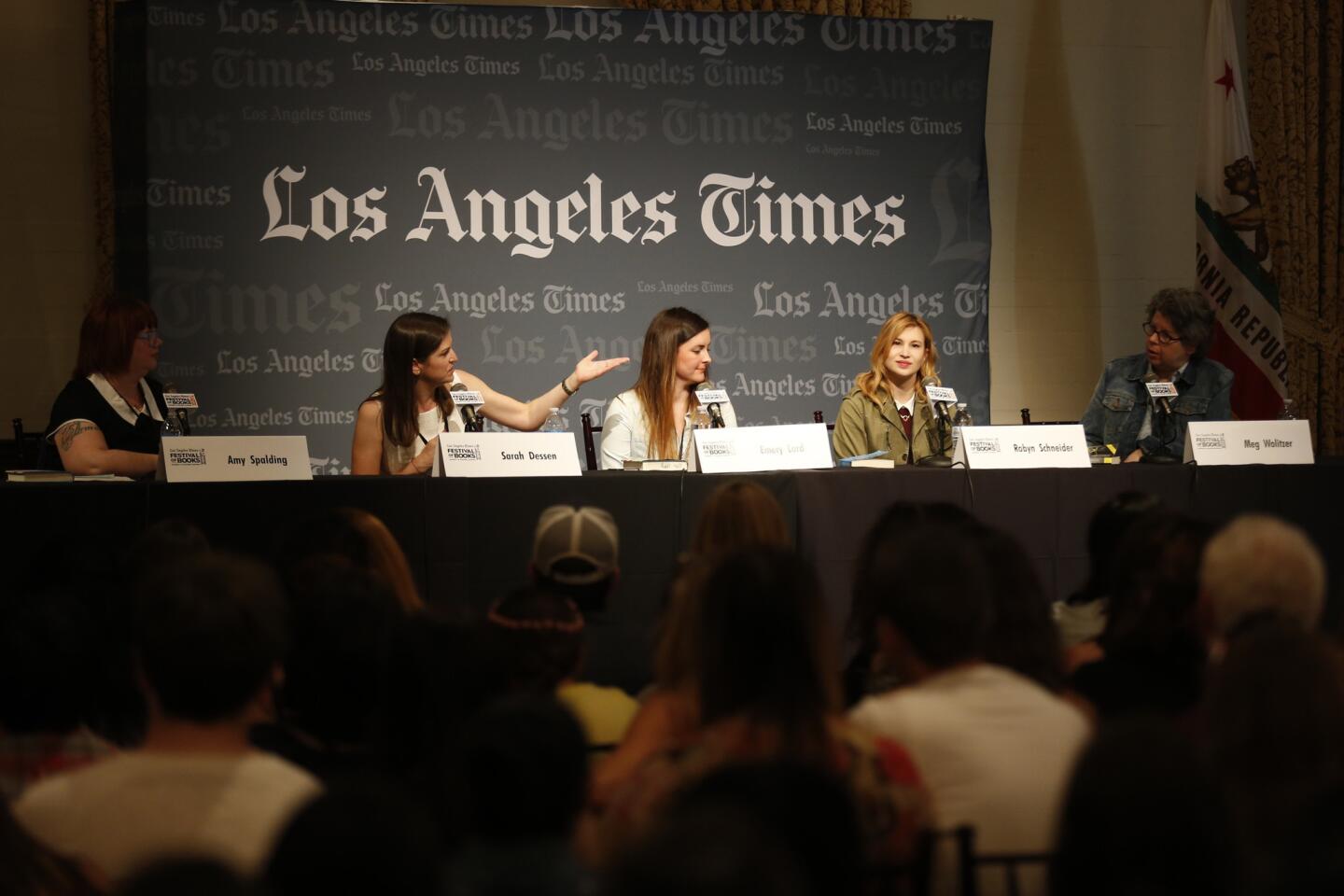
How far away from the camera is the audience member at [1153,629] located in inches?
72.5

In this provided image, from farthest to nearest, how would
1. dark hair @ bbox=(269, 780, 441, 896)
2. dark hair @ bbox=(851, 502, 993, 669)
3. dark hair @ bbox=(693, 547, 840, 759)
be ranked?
dark hair @ bbox=(851, 502, 993, 669)
dark hair @ bbox=(693, 547, 840, 759)
dark hair @ bbox=(269, 780, 441, 896)

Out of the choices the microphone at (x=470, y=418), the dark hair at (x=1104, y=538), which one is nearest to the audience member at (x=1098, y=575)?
the dark hair at (x=1104, y=538)

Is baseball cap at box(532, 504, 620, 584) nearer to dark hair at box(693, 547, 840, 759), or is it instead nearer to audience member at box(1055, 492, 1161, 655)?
audience member at box(1055, 492, 1161, 655)

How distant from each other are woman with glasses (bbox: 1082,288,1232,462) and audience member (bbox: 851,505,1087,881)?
301 cm

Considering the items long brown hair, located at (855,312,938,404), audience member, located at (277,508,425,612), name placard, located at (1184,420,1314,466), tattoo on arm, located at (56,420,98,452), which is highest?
long brown hair, located at (855,312,938,404)

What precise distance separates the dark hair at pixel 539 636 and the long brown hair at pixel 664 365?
96.1 inches

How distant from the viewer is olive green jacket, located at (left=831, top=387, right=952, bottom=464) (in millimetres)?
4465

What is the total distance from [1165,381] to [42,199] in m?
4.30

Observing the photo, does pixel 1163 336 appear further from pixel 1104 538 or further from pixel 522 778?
pixel 522 778

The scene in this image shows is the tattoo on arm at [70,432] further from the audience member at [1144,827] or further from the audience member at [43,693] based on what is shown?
the audience member at [1144,827]

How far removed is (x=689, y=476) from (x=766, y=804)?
2.72 metres

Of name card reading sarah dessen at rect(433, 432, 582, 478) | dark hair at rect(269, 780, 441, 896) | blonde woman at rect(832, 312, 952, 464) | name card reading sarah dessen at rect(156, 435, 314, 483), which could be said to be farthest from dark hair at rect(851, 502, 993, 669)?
blonde woman at rect(832, 312, 952, 464)

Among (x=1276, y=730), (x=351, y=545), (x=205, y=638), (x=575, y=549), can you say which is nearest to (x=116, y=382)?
(x=351, y=545)

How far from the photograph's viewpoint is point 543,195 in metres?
5.41
